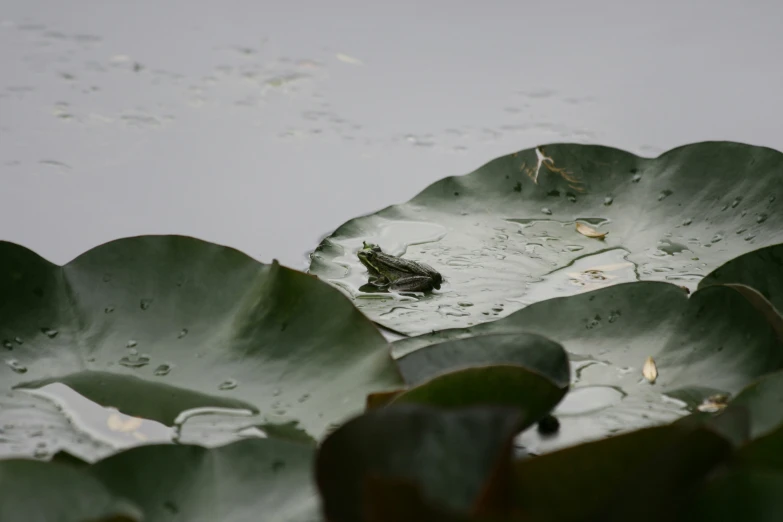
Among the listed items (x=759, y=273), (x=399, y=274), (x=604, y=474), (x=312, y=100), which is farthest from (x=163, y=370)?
(x=312, y=100)

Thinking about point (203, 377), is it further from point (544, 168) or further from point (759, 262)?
point (544, 168)

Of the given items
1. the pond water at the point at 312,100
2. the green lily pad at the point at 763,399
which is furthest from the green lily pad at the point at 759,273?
the pond water at the point at 312,100

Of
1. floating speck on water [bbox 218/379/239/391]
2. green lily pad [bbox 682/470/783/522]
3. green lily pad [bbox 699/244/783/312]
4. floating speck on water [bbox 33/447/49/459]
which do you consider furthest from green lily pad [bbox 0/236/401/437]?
green lily pad [bbox 699/244/783/312]

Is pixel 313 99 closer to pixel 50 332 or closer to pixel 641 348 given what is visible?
pixel 50 332

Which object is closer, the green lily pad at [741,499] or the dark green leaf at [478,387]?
the green lily pad at [741,499]

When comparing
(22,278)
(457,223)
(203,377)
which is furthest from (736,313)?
(22,278)

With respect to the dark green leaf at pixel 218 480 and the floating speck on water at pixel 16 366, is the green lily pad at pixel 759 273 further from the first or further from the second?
the floating speck on water at pixel 16 366
